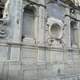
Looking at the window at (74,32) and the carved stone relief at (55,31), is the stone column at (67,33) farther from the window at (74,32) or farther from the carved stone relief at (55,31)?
the window at (74,32)

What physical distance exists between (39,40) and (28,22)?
1458mm

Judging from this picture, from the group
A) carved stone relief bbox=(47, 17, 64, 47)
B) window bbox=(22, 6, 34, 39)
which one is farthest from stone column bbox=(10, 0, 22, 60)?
carved stone relief bbox=(47, 17, 64, 47)

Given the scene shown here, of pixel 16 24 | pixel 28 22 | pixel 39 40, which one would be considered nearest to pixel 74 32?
pixel 39 40

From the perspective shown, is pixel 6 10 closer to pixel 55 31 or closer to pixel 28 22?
pixel 28 22

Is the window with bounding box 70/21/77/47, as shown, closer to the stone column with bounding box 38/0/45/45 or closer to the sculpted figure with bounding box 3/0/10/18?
the stone column with bounding box 38/0/45/45

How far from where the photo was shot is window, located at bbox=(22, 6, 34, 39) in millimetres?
9812

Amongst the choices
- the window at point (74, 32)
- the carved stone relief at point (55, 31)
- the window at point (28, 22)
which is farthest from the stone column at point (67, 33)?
the window at point (28, 22)

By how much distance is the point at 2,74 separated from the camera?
7836mm

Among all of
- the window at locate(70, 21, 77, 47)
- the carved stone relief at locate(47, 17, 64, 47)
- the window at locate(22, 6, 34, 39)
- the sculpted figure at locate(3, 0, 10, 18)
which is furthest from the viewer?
the window at locate(70, 21, 77, 47)

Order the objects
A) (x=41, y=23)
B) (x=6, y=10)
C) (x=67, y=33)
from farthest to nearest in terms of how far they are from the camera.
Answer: (x=67, y=33) < (x=41, y=23) < (x=6, y=10)

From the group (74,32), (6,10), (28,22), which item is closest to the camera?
(6,10)

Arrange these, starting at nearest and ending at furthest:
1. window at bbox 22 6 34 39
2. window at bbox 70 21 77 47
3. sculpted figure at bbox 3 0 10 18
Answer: sculpted figure at bbox 3 0 10 18, window at bbox 22 6 34 39, window at bbox 70 21 77 47

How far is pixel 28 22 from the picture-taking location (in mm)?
10062

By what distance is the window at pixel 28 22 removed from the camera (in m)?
9.81
